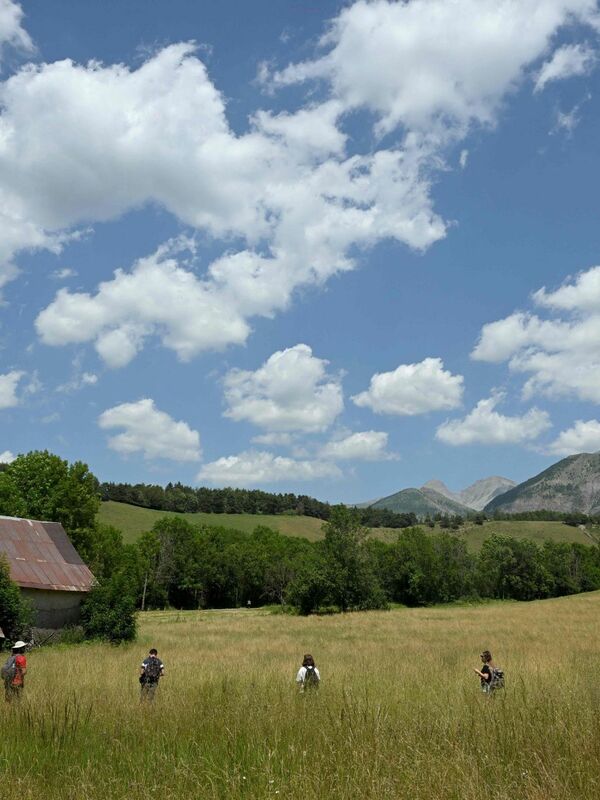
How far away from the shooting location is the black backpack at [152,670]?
11653 millimetres

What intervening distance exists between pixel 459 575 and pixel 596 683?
85359mm

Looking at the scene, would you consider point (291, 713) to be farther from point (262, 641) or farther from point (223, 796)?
point (262, 641)

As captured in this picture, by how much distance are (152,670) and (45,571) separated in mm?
20716

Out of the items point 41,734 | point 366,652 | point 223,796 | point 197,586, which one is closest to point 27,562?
point 366,652

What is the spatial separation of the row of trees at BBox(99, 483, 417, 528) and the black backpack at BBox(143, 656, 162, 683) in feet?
390

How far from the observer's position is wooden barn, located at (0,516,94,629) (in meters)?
28.5

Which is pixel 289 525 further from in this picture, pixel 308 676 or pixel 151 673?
pixel 308 676

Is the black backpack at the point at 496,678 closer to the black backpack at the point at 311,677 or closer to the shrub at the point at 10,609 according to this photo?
the black backpack at the point at 311,677

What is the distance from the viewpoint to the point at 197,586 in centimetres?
8494

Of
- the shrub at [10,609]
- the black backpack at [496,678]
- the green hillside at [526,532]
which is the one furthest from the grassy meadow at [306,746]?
the green hillside at [526,532]

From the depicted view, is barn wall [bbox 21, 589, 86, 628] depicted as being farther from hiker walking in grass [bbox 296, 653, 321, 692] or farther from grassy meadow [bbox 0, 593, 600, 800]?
hiker walking in grass [bbox 296, 653, 321, 692]

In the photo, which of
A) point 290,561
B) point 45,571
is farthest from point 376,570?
point 45,571

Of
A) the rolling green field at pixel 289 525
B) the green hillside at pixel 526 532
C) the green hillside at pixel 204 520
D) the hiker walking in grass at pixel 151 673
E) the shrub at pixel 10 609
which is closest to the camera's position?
the hiker walking in grass at pixel 151 673

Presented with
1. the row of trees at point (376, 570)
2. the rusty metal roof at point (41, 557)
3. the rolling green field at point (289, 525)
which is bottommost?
the row of trees at point (376, 570)
